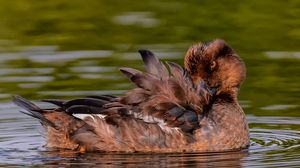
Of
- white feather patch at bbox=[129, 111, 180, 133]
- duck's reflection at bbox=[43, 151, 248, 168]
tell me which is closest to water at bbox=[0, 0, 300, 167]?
duck's reflection at bbox=[43, 151, 248, 168]

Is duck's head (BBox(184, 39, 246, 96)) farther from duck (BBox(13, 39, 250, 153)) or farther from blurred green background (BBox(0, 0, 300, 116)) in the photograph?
blurred green background (BBox(0, 0, 300, 116))

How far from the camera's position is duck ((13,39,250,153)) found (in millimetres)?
12891

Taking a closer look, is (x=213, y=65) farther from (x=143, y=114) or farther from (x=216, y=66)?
(x=143, y=114)

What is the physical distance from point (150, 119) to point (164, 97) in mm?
276

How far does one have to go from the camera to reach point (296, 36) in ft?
61.5

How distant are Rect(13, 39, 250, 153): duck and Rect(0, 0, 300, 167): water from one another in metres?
0.17

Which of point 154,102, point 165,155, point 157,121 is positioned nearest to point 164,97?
point 154,102

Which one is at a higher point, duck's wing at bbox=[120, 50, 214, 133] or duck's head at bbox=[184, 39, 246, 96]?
duck's head at bbox=[184, 39, 246, 96]

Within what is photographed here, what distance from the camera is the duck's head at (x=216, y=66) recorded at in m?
13.4

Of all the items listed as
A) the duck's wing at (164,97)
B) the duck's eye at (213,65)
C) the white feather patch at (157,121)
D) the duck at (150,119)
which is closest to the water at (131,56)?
the duck at (150,119)

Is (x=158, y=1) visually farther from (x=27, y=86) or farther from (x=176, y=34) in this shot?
(x=27, y=86)

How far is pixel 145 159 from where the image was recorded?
12.5 metres

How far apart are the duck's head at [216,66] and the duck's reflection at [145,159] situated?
1.06 meters

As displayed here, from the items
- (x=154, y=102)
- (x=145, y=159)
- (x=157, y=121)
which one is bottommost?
(x=145, y=159)
